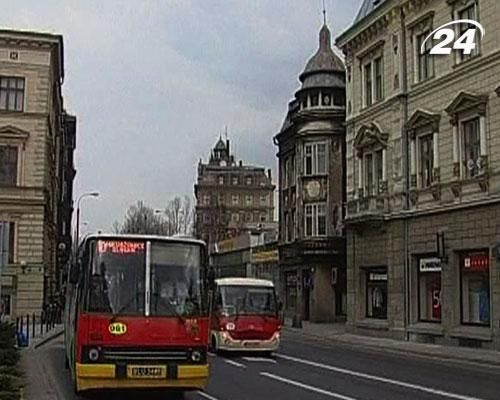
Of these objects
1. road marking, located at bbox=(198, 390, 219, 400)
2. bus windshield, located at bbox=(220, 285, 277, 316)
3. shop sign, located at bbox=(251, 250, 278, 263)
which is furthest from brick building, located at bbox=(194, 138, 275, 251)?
road marking, located at bbox=(198, 390, 219, 400)

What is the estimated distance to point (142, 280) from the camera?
14234mm

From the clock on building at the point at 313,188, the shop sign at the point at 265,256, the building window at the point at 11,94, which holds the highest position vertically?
the building window at the point at 11,94

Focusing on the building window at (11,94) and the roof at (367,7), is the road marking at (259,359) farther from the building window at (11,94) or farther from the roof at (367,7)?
the building window at (11,94)

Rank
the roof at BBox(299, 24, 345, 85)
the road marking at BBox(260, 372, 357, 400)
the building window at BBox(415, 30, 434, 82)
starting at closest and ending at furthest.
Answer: the road marking at BBox(260, 372, 357, 400)
the building window at BBox(415, 30, 434, 82)
the roof at BBox(299, 24, 345, 85)

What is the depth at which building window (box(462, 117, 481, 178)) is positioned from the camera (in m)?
30.2

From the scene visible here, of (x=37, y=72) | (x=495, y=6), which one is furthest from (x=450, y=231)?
(x=37, y=72)

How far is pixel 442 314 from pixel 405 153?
22.2 ft

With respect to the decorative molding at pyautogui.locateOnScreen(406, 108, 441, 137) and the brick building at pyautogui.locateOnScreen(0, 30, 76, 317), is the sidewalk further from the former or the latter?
the brick building at pyautogui.locateOnScreen(0, 30, 76, 317)

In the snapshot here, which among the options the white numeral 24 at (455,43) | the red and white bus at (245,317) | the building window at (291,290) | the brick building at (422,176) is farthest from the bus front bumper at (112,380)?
the building window at (291,290)

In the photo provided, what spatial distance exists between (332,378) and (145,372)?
631cm

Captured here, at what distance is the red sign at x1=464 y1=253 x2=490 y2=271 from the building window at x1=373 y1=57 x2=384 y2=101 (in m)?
9.72

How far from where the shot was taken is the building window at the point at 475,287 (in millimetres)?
29906

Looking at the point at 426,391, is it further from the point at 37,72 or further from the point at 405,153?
the point at 37,72

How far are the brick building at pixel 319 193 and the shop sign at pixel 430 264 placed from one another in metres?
16.2
